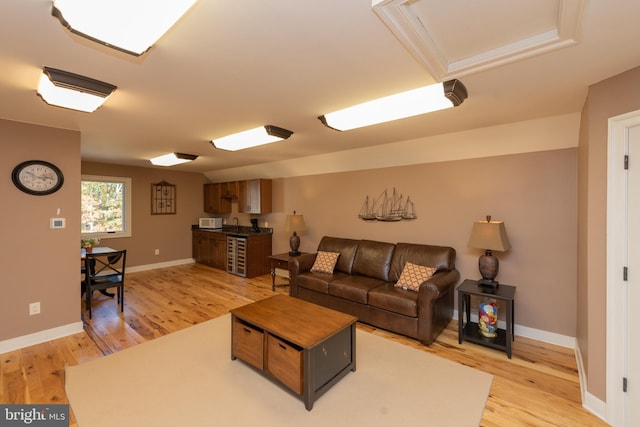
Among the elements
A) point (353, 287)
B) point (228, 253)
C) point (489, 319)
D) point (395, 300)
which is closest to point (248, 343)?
point (353, 287)

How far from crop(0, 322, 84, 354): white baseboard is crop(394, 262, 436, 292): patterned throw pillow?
379 centimetres

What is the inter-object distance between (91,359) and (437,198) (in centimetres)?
418

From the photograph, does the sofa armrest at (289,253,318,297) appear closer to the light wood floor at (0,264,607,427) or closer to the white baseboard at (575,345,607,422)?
the light wood floor at (0,264,607,427)

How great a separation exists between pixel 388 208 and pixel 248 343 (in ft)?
8.76

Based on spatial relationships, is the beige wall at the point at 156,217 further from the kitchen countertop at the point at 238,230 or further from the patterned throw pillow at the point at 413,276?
the patterned throw pillow at the point at 413,276

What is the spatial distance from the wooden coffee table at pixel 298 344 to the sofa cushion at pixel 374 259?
1406mm

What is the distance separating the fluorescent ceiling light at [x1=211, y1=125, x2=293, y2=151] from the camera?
3.14 m

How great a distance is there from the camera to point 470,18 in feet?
4.43

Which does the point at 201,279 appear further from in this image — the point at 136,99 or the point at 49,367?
the point at 136,99

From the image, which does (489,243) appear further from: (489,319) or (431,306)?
(431,306)

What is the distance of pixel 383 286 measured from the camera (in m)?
3.40

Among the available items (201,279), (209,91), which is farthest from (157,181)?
(209,91)

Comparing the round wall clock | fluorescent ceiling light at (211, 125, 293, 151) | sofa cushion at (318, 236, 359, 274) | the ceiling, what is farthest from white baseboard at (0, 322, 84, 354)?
sofa cushion at (318, 236, 359, 274)

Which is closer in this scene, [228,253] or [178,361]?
[178,361]
